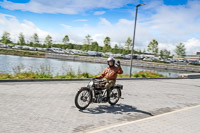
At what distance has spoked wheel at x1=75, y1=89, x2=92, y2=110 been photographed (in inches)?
233

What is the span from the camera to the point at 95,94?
20.6 ft

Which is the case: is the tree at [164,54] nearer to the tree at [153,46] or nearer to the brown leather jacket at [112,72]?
the tree at [153,46]

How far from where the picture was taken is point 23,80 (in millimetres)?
10664

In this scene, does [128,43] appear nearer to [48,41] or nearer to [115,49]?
[115,49]

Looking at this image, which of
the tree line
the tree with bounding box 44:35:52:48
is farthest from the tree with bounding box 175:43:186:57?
the tree with bounding box 44:35:52:48

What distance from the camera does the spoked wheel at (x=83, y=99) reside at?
593 cm

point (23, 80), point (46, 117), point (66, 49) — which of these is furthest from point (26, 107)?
point (66, 49)

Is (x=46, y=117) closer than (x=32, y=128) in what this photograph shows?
No

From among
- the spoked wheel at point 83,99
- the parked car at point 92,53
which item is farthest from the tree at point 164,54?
the spoked wheel at point 83,99

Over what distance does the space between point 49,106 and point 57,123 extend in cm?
160

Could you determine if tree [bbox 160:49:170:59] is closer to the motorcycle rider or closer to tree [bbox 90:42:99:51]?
tree [bbox 90:42:99:51]

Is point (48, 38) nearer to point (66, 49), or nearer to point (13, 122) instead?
point (66, 49)

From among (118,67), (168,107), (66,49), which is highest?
(66,49)

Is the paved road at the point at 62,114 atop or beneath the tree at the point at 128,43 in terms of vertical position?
beneath
